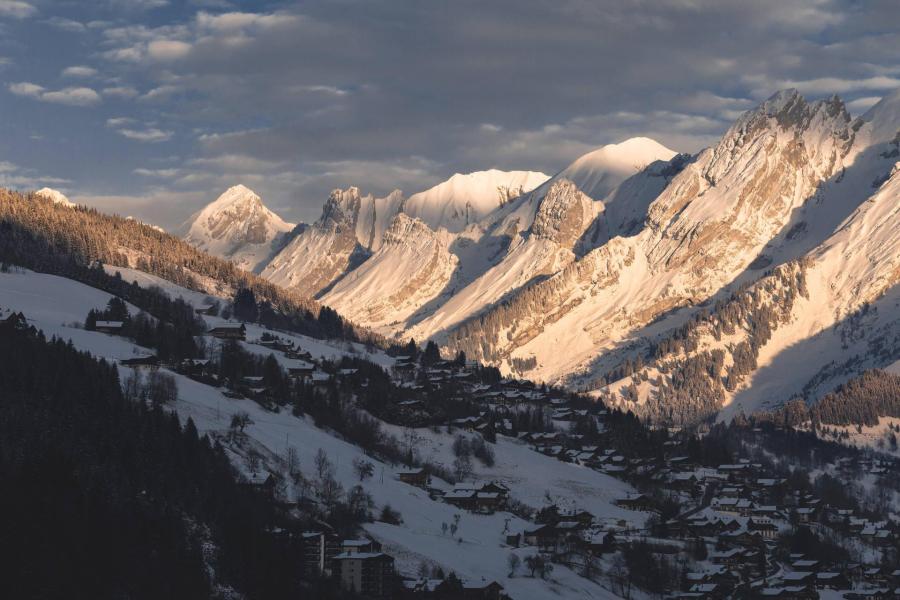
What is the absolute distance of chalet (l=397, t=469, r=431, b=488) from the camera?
144 meters

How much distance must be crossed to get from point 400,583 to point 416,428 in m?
61.5

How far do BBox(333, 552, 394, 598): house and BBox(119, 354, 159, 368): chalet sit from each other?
1972 inches

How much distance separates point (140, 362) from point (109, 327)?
2594cm

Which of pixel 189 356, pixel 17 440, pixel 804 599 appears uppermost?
pixel 189 356

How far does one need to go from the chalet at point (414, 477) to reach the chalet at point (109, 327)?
46403mm

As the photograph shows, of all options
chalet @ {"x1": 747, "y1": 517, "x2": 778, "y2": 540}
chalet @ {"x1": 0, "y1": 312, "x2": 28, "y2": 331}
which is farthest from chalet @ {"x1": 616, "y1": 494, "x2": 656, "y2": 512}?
chalet @ {"x1": 0, "y1": 312, "x2": 28, "y2": 331}

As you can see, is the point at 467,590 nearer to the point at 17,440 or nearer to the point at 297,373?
the point at 17,440

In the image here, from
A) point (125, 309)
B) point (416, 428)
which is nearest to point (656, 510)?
point (416, 428)

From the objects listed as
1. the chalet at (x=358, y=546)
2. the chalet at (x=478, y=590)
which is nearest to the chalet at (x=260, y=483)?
the chalet at (x=358, y=546)

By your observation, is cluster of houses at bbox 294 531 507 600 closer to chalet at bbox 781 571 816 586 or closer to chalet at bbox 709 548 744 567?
chalet at bbox 781 571 816 586

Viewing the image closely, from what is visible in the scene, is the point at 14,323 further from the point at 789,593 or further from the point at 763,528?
the point at 763,528

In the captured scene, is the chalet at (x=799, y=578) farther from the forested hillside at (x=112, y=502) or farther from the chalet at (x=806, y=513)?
the forested hillside at (x=112, y=502)

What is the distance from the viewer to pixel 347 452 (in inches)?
5694

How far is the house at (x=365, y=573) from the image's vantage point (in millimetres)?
105500
